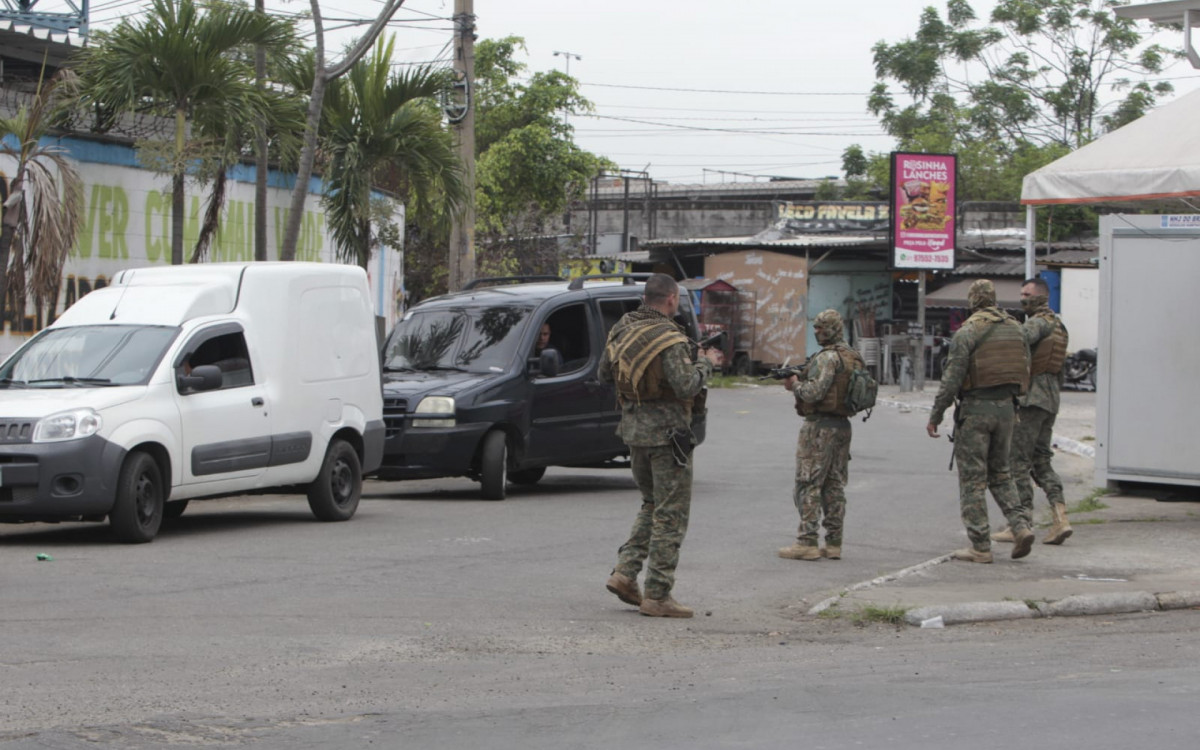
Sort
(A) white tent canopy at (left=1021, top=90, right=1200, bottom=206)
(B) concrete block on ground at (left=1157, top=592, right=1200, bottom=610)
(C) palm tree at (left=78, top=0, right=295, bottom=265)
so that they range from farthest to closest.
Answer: (C) palm tree at (left=78, top=0, right=295, bottom=265) < (A) white tent canopy at (left=1021, top=90, right=1200, bottom=206) < (B) concrete block on ground at (left=1157, top=592, right=1200, bottom=610)

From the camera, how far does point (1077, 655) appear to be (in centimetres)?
744

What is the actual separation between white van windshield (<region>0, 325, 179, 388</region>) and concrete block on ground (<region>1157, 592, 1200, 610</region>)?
282 inches

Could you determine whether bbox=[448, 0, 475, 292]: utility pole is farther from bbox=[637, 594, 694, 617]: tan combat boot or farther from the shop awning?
the shop awning

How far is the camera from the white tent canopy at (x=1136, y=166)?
40.2 feet

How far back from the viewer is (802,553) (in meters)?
10.7

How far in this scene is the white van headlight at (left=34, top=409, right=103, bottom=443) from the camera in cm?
1023

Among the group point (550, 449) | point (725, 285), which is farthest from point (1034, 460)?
point (725, 285)

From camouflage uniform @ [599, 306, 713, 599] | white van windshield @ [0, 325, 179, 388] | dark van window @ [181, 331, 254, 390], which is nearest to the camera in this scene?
camouflage uniform @ [599, 306, 713, 599]

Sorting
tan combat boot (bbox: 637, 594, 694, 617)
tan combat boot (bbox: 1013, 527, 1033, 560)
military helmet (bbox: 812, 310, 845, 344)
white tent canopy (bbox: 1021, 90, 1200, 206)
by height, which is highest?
white tent canopy (bbox: 1021, 90, 1200, 206)

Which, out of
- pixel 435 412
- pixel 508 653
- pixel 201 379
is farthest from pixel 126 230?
pixel 508 653

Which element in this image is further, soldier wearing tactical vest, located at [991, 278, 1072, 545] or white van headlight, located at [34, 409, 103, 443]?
soldier wearing tactical vest, located at [991, 278, 1072, 545]

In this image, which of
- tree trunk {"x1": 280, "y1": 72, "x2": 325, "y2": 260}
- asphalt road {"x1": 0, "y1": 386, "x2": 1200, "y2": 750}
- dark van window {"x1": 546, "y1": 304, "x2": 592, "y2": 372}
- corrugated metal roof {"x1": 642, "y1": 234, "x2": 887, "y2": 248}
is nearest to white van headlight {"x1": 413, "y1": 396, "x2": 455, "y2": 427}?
dark van window {"x1": 546, "y1": 304, "x2": 592, "y2": 372}

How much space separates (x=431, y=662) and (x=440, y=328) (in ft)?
28.0

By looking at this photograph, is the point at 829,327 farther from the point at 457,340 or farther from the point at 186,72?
the point at 186,72
